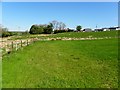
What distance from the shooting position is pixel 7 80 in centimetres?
1287

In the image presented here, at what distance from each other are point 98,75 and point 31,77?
152 inches

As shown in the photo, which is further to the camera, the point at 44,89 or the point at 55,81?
the point at 55,81

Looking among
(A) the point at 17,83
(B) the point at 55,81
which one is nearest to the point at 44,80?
(B) the point at 55,81

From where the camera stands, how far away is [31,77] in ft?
45.3

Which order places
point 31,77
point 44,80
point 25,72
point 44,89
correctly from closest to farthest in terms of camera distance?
point 44,89
point 44,80
point 31,77
point 25,72

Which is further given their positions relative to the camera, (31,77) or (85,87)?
(31,77)

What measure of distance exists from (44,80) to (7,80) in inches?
76.7

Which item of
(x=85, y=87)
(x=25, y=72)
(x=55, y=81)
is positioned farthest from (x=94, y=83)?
(x=25, y=72)

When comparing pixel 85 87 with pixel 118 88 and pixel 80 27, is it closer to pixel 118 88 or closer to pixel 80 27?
pixel 118 88

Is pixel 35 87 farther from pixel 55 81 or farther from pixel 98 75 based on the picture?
pixel 98 75

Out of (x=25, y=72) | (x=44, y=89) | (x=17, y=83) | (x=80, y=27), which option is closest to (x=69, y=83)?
(x=44, y=89)

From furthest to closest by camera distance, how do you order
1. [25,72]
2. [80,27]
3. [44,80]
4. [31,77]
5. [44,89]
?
[80,27] → [25,72] → [31,77] → [44,80] → [44,89]

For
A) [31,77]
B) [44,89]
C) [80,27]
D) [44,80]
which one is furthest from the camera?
[80,27]

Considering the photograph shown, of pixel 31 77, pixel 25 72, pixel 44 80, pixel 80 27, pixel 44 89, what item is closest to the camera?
pixel 44 89
